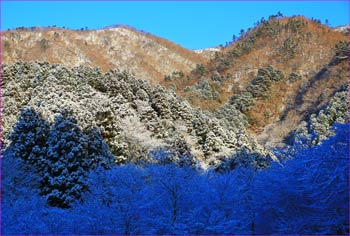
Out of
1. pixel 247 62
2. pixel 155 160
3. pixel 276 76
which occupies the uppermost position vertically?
pixel 247 62

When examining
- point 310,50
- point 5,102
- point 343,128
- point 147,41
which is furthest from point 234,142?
point 147,41

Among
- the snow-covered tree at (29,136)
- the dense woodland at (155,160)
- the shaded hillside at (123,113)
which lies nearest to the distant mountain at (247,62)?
the dense woodland at (155,160)

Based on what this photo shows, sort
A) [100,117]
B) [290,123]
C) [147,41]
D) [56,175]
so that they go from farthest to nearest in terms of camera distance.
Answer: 1. [147,41]
2. [290,123]
3. [100,117]
4. [56,175]

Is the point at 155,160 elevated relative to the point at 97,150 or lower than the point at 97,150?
elevated

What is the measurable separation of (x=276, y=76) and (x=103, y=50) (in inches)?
2365

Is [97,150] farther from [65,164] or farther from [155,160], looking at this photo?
[155,160]

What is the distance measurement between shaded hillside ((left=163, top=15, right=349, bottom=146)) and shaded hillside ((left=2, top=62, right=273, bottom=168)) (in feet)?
77.7

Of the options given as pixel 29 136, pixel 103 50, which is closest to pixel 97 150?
pixel 29 136

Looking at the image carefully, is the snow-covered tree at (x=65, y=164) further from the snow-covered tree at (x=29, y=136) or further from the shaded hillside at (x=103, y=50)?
the shaded hillside at (x=103, y=50)

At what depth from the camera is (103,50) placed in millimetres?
125438

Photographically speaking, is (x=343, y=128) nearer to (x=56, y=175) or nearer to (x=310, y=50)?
(x=56, y=175)

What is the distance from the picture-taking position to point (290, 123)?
6994 cm

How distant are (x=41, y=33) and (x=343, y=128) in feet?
353

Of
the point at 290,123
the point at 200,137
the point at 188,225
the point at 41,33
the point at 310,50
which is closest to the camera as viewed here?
the point at 188,225
